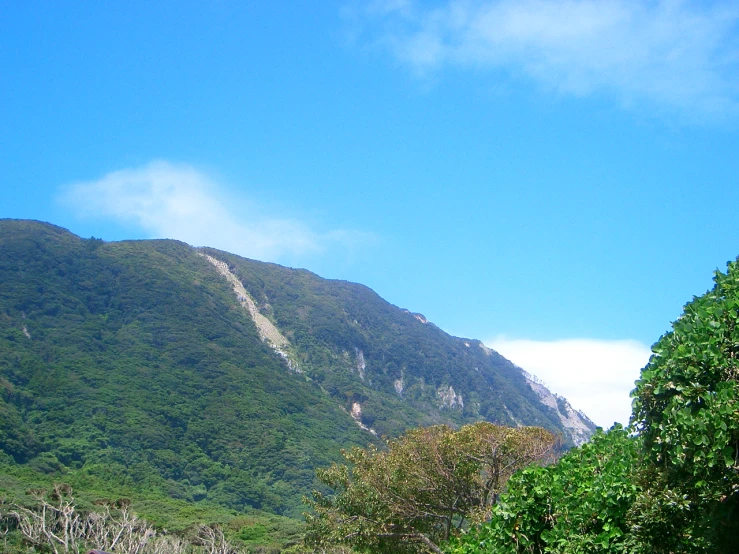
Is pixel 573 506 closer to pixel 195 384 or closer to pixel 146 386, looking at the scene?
pixel 146 386

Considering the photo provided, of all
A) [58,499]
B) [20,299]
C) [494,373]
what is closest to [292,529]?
[58,499]

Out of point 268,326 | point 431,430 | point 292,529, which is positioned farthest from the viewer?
point 268,326

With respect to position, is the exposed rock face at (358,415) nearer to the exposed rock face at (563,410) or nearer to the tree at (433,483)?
the exposed rock face at (563,410)

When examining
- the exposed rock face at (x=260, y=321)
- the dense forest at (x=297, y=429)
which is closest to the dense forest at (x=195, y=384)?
the dense forest at (x=297, y=429)

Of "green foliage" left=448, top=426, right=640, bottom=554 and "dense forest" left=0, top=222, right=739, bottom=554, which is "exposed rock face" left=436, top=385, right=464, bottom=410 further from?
"green foliage" left=448, top=426, right=640, bottom=554

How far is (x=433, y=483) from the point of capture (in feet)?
52.8

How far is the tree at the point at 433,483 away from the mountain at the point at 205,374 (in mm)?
46561

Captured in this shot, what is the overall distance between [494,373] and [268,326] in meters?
57.3

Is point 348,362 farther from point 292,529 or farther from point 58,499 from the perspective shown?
point 58,499

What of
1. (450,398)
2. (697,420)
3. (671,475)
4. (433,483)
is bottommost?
(433,483)

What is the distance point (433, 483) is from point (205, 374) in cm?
7848

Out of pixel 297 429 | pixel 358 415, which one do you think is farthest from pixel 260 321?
pixel 297 429

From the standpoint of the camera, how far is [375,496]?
16312 millimetres

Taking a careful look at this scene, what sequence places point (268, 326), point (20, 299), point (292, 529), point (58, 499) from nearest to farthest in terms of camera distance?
1. point (58, 499)
2. point (292, 529)
3. point (20, 299)
4. point (268, 326)
